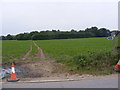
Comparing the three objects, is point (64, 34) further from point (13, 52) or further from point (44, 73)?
point (44, 73)

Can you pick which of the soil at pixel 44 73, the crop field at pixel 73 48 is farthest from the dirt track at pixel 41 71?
the crop field at pixel 73 48

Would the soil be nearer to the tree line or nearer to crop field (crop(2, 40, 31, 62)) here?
crop field (crop(2, 40, 31, 62))

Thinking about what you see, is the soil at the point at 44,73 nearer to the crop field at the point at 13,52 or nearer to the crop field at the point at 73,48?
the crop field at the point at 73,48

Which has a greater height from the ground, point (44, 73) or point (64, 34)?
point (64, 34)

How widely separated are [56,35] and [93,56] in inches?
3633

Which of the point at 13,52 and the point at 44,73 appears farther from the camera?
the point at 13,52

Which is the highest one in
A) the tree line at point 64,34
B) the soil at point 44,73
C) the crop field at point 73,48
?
the tree line at point 64,34

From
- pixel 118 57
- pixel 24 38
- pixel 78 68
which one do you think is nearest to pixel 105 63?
pixel 118 57

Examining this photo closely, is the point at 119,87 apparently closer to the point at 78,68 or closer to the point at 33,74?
the point at 78,68

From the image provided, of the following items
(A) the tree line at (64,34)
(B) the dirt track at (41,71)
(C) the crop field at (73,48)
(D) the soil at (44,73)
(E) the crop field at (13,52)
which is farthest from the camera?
(A) the tree line at (64,34)

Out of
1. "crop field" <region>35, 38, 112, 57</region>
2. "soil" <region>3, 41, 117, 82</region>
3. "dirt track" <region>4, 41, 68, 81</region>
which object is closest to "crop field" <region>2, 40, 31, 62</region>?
"crop field" <region>35, 38, 112, 57</region>

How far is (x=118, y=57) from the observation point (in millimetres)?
8820

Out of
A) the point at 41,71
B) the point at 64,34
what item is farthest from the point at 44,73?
the point at 64,34

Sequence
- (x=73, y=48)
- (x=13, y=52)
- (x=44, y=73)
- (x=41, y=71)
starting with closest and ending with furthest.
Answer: (x=44, y=73)
(x=41, y=71)
(x=13, y=52)
(x=73, y=48)
